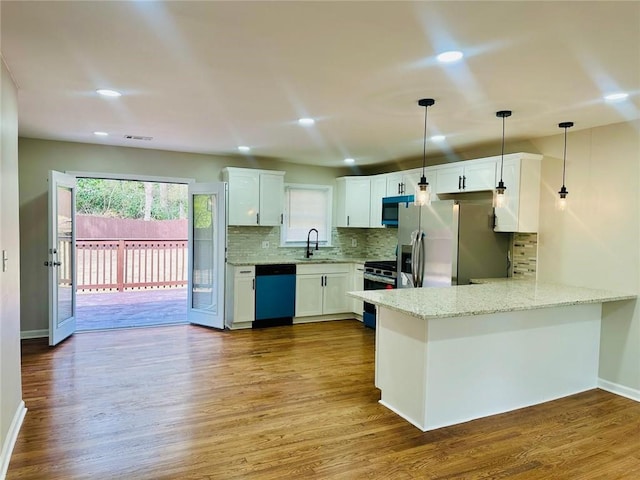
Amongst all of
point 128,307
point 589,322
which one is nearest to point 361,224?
point 589,322

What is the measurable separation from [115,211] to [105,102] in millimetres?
7025

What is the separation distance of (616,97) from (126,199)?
950 centimetres

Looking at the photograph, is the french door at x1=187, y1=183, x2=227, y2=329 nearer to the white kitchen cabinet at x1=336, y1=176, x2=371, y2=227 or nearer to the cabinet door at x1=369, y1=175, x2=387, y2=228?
the white kitchen cabinet at x1=336, y1=176, x2=371, y2=227

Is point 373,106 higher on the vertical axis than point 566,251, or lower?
higher

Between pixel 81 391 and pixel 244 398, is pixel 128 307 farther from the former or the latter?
pixel 244 398

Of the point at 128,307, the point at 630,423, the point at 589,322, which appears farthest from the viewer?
the point at 128,307

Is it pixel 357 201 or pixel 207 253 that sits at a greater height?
pixel 357 201

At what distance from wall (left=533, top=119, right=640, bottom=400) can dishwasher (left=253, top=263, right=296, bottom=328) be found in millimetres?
3245

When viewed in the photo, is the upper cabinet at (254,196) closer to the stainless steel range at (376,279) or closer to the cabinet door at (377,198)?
the cabinet door at (377,198)

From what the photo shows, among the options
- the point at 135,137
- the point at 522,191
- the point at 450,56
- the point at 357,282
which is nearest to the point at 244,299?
the point at 357,282

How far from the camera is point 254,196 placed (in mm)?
6141

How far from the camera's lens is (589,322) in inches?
149

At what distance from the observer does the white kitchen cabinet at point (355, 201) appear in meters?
6.67

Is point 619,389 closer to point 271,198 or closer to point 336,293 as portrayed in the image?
point 336,293
